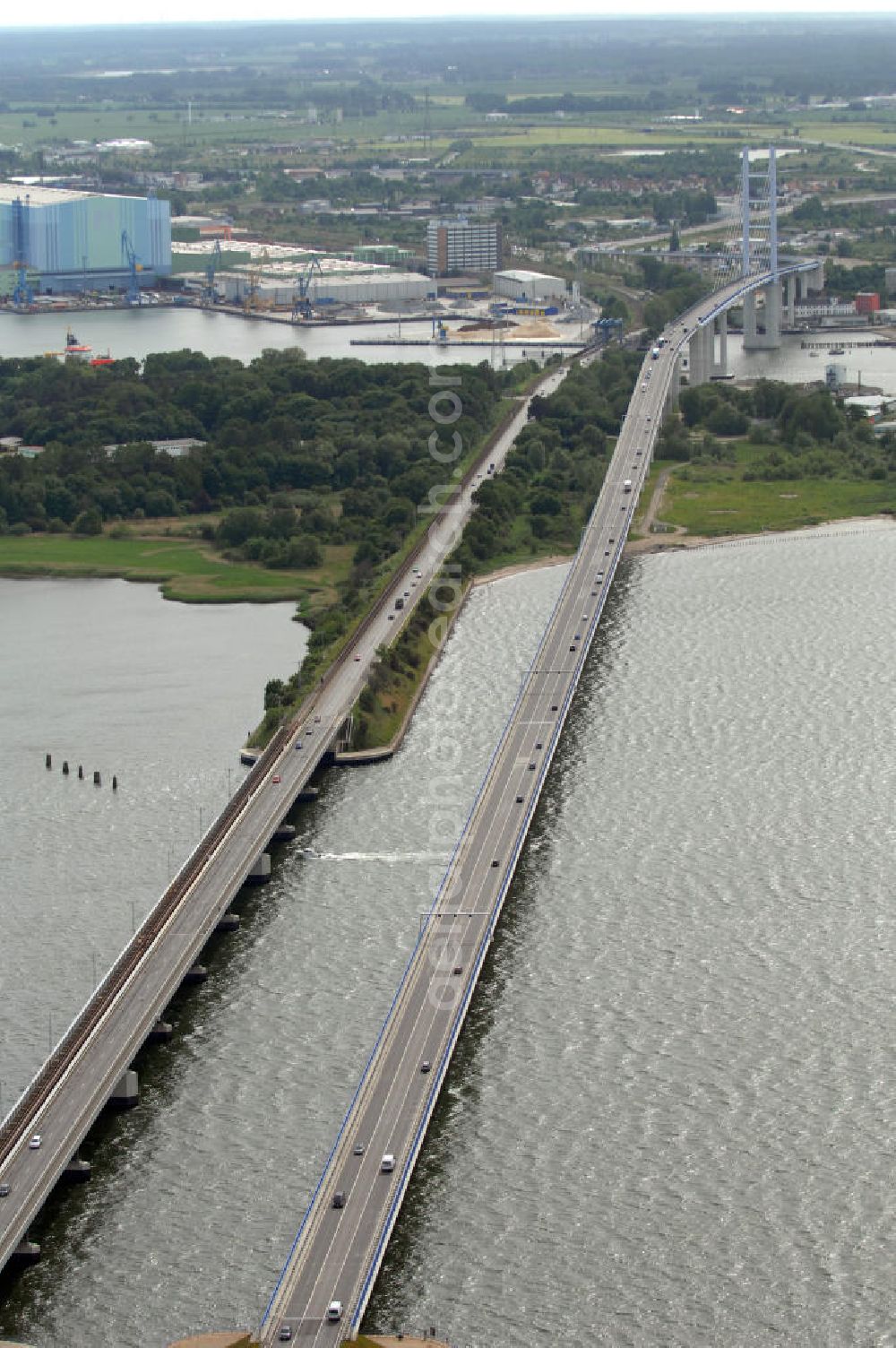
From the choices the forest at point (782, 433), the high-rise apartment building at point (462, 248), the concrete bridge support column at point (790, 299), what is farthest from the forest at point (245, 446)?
the high-rise apartment building at point (462, 248)

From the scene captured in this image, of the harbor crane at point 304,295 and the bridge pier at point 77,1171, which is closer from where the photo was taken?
the bridge pier at point 77,1171

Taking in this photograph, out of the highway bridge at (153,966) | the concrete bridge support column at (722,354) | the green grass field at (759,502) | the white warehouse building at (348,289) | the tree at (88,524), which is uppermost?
the white warehouse building at (348,289)

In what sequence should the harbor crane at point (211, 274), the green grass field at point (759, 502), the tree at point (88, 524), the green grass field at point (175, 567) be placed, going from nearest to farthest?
the green grass field at point (175, 567)
the green grass field at point (759, 502)
the tree at point (88, 524)
the harbor crane at point (211, 274)

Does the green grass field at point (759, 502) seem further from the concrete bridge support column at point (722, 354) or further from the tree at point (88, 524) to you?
the concrete bridge support column at point (722, 354)

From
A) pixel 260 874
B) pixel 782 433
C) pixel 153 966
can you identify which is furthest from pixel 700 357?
pixel 153 966

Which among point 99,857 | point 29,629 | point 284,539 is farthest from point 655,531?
point 99,857

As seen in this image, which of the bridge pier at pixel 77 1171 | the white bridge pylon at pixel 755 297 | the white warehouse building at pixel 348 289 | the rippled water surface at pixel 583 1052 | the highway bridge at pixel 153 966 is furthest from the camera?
the white warehouse building at pixel 348 289
